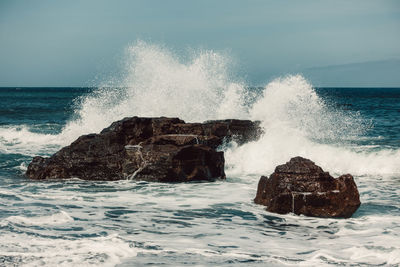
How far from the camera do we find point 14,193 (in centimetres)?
790

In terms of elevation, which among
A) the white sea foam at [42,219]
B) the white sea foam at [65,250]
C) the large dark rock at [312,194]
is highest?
the large dark rock at [312,194]

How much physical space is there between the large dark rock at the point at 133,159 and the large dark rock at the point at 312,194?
2691 mm

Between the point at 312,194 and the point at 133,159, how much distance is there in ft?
13.0

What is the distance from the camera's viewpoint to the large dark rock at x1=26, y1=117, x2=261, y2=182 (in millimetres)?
9305

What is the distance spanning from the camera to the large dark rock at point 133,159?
9305 millimetres

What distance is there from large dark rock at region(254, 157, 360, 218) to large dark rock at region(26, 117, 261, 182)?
8.83 ft

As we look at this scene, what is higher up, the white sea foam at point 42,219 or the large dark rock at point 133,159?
the large dark rock at point 133,159

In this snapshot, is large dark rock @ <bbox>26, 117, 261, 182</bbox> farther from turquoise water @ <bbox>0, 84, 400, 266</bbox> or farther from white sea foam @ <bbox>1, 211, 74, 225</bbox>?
white sea foam @ <bbox>1, 211, 74, 225</bbox>

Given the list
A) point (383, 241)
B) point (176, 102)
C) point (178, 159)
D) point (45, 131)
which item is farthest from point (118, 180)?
point (45, 131)

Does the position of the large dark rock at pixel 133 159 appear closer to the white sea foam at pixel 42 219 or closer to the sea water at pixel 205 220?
the sea water at pixel 205 220

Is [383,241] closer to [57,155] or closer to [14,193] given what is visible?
[14,193]

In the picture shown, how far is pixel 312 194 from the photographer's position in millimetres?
6715

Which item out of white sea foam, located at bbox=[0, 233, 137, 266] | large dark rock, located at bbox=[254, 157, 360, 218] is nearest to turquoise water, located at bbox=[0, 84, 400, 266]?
white sea foam, located at bbox=[0, 233, 137, 266]

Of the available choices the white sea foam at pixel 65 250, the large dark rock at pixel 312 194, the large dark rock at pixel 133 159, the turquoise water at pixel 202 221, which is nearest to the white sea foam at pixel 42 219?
the turquoise water at pixel 202 221
